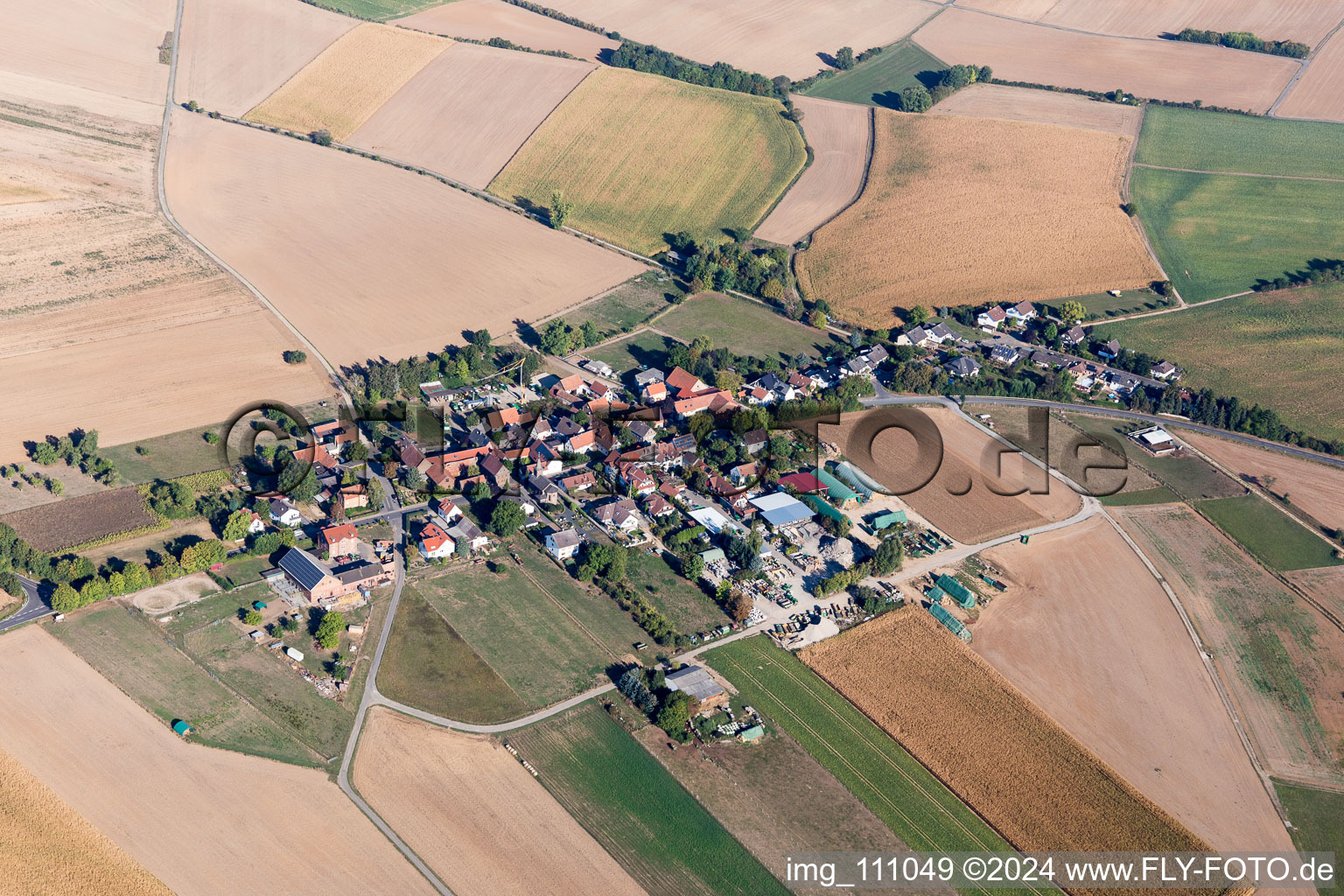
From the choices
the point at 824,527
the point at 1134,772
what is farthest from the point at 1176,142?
the point at 1134,772

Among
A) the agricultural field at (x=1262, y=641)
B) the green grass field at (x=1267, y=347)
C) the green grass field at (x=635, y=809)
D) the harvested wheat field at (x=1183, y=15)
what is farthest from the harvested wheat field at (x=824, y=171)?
the green grass field at (x=635, y=809)

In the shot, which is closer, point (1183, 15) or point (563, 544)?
point (563, 544)

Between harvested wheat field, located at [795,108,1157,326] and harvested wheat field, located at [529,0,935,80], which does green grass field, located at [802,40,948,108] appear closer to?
harvested wheat field, located at [529,0,935,80]

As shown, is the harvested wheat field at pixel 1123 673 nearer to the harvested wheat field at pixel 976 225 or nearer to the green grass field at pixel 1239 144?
the harvested wheat field at pixel 976 225

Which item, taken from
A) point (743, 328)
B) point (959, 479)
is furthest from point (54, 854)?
point (743, 328)

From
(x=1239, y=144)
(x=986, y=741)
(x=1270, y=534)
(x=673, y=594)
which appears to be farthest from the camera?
(x=1239, y=144)

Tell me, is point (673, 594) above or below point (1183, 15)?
below

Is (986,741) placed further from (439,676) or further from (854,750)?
(439,676)
